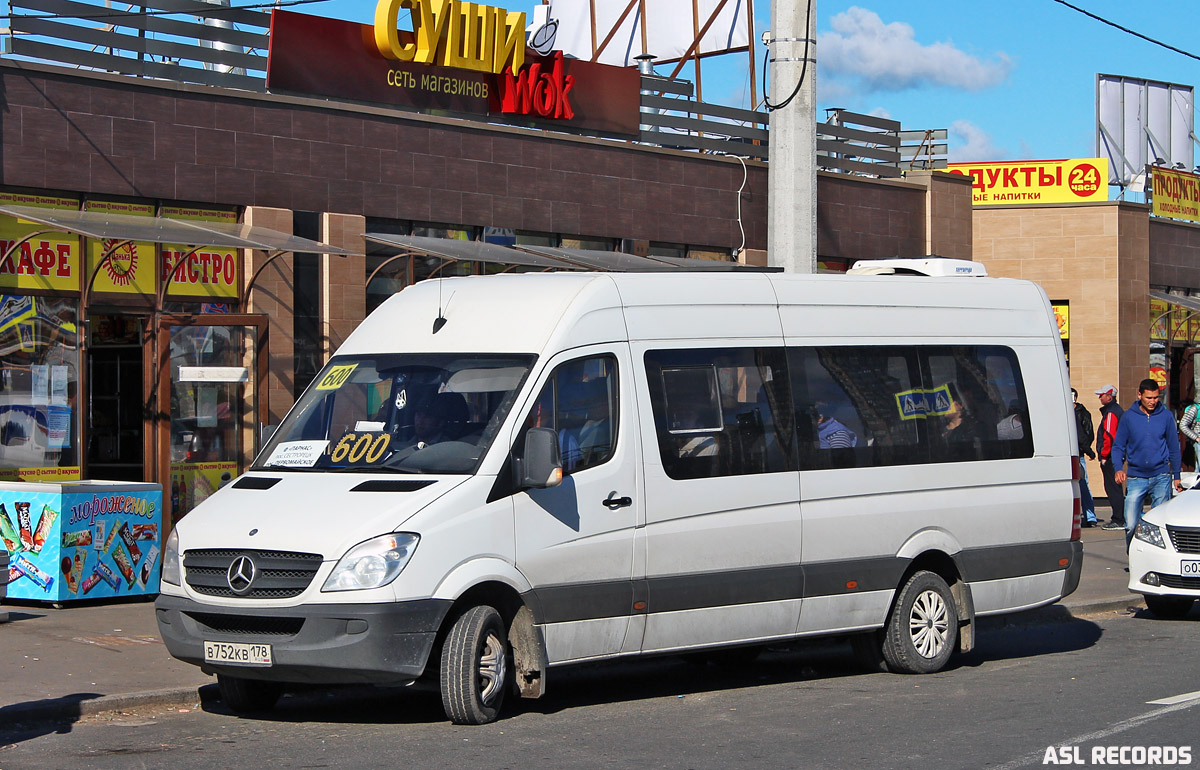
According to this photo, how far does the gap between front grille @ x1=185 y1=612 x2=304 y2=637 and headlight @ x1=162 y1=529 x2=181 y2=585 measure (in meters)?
0.25

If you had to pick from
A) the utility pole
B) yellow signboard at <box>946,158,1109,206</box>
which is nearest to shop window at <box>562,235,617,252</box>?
the utility pole

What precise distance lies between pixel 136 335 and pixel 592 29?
11.6m

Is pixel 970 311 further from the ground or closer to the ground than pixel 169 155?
closer to the ground

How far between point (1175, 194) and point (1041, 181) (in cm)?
453

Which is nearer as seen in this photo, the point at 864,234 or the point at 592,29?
the point at 864,234

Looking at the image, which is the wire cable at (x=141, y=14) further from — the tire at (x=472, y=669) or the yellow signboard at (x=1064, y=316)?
the yellow signboard at (x=1064, y=316)

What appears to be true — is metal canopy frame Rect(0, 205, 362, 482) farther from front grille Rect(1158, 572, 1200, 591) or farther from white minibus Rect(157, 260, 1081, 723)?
front grille Rect(1158, 572, 1200, 591)

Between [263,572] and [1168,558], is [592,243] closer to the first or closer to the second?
[1168,558]

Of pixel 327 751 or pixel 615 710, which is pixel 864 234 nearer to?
pixel 615 710

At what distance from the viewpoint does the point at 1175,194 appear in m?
31.0

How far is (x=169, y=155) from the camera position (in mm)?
14438

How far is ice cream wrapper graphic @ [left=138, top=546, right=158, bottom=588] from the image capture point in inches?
480

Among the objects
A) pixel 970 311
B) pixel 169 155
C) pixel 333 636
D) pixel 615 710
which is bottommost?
pixel 615 710

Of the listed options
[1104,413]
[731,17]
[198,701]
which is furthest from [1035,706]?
[731,17]
